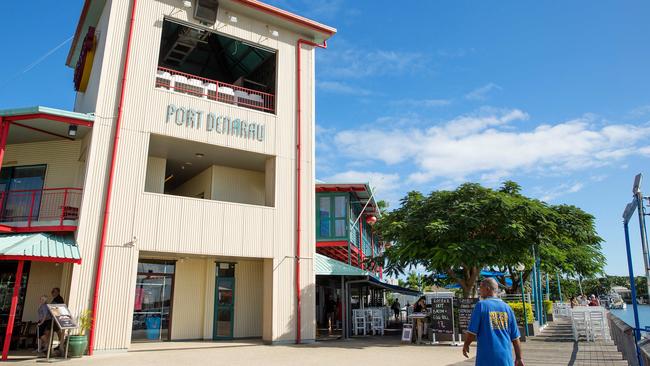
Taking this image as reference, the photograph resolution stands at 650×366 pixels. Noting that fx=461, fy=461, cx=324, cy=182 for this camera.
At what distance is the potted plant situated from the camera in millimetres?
11430

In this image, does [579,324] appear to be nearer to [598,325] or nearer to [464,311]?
[598,325]

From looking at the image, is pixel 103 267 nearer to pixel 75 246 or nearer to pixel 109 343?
pixel 75 246

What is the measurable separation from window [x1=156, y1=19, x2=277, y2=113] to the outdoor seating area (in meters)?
13.5

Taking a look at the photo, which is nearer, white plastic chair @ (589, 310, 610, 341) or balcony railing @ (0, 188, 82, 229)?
balcony railing @ (0, 188, 82, 229)

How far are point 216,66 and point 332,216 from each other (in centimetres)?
903

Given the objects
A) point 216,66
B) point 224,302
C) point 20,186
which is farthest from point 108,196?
point 216,66

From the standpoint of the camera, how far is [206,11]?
52.2ft

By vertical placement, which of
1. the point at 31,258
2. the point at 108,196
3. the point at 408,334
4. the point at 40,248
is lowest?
the point at 408,334

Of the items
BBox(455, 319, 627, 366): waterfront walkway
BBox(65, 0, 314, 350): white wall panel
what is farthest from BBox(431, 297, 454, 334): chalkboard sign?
BBox(65, 0, 314, 350): white wall panel

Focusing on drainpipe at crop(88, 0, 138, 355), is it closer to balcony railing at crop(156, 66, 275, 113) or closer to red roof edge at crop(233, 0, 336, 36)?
balcony railing at crop(156, 66, 275, 113)

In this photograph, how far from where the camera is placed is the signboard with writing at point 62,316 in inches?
434

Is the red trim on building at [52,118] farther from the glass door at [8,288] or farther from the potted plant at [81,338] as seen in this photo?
the potted plant at [81,338]

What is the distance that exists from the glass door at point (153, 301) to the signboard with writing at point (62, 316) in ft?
14.8

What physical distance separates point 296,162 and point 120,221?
645 centimetres
